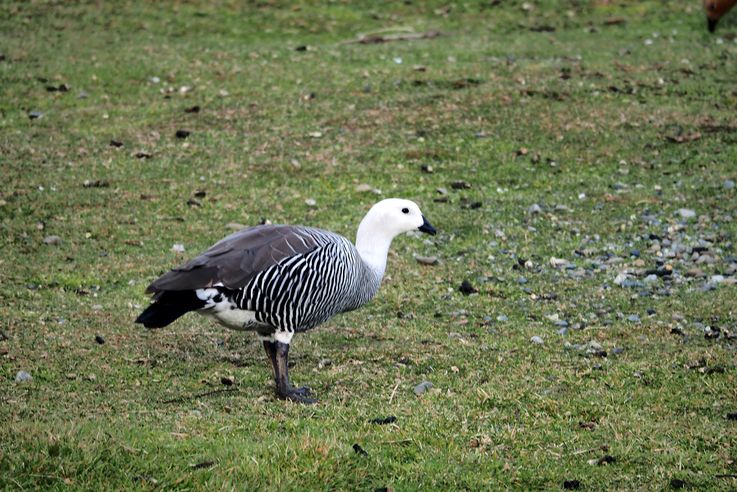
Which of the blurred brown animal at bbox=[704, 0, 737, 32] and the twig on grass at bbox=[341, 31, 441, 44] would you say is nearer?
the blurred brown animal at bbox=[704, 0, 737, 32]

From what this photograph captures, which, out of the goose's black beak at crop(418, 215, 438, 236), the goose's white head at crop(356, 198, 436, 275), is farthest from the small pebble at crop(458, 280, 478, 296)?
the goose's white head at crop(356, 198, 436, 275)

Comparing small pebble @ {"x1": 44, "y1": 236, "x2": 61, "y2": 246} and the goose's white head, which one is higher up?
the goose's white head

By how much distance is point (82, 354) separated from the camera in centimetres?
768

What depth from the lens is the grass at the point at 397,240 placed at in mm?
5930

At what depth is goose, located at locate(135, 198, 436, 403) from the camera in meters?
6.68

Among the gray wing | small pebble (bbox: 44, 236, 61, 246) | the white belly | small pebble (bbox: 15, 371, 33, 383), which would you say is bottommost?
small pebble (bbox: 44, 236, 61, 246)

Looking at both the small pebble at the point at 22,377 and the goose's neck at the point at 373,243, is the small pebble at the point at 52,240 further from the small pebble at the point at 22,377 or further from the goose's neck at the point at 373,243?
the goose's neck at the point at 373,243

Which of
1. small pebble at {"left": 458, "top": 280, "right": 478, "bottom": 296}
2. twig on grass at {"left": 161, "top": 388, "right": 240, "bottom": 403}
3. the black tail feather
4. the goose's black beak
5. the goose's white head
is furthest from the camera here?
Answer: small pebble at {"left": 458, "top": 280, "right": 478, "bottom": 296}

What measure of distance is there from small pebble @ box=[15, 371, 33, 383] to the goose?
108 cm

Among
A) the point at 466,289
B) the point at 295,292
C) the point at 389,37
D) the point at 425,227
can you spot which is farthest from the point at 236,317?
the point at 389,37

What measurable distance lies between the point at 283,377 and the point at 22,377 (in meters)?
1.81

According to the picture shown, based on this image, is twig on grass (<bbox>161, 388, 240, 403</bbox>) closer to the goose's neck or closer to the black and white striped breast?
the black and white striped breast

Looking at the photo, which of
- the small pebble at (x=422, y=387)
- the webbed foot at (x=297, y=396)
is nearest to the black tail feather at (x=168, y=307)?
the webbed foot at (x=297, y=396)

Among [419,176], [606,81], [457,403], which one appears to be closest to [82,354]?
[457,403]
